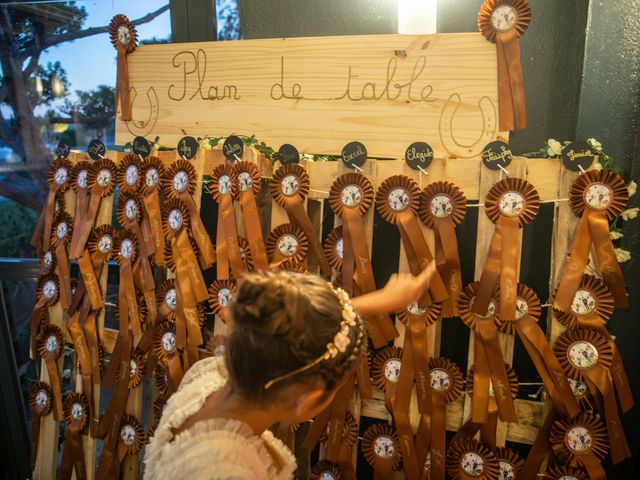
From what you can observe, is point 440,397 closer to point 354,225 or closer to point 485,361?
point 485,361

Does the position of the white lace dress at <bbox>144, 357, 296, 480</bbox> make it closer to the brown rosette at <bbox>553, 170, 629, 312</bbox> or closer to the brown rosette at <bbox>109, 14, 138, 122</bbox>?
the brown rosette at <bbox>553, 170, 629, 312</bbox>

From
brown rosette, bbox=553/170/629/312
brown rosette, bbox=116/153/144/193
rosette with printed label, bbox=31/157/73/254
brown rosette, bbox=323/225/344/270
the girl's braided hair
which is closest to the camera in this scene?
the girl's braided hair

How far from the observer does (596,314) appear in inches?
51.8

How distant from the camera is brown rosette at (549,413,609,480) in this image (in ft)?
4.43

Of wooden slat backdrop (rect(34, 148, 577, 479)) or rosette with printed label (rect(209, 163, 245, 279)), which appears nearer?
wooden slat backdrop (rect(34, 148, 577, 479))

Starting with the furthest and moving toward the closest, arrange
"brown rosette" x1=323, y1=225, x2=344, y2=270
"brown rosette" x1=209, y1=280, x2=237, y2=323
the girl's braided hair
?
"brown rosette" x1=209, y1=280, x2=237, y2=323
"brown rosette" x1=323, y1=225, x2=344, y2=270
the girl's braided hair

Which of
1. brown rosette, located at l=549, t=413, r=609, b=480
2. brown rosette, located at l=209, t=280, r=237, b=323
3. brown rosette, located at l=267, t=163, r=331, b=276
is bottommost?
brown rosette, located at l=549, t=413, r=609, b=480

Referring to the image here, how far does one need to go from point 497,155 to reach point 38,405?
6.85ft

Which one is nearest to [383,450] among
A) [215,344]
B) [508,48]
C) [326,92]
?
[215,344]

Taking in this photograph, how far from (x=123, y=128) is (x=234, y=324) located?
3.99 ft

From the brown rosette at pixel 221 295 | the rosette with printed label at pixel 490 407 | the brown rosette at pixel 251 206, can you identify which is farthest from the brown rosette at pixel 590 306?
the brown rosette at pixel 221 295

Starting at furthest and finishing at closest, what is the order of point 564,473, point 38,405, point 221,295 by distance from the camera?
point 38,405 < point 221,295 < point 564,473

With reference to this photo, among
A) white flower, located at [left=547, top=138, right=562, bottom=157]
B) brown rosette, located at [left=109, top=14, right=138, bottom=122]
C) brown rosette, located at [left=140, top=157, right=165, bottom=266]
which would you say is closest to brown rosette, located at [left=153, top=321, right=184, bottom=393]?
brown rosette, located at [left=140, top=157, right=165, bottom=266]

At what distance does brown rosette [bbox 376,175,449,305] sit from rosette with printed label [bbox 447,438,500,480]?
45 centimetres
